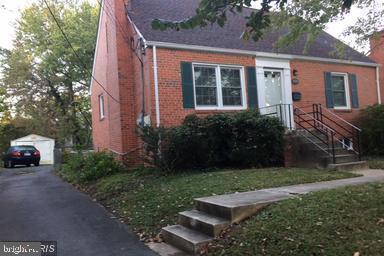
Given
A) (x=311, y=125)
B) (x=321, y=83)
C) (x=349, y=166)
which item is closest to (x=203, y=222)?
(x=349, y=166)

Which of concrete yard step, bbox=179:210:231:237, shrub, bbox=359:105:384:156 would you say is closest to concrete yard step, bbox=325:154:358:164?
shrub, bbox=359:105:384:156

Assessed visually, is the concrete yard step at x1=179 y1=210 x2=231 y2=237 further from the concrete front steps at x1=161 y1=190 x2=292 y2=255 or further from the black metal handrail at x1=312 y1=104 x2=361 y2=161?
the black metal handrail at x1=312 y1=104 x2=361 y2=161

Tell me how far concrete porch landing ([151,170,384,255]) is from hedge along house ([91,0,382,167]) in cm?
518

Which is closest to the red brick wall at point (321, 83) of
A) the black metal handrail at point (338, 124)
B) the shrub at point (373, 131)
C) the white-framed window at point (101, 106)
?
the black metal handrail at point (338, 124)

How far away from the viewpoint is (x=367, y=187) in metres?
7.11

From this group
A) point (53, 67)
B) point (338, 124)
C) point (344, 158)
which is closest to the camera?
point (344, 158)

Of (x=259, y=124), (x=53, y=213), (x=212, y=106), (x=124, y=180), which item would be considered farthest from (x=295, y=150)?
(x=53, y=213)

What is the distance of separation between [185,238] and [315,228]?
190 centimetres

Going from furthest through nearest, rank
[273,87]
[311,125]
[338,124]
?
1. [338,124]
2. [273,87]
3. [311,125]

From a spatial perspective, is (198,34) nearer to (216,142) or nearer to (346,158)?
(216,142)

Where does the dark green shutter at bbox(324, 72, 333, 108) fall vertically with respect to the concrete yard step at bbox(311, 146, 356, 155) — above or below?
above

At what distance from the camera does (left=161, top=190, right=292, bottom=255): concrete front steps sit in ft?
19.9

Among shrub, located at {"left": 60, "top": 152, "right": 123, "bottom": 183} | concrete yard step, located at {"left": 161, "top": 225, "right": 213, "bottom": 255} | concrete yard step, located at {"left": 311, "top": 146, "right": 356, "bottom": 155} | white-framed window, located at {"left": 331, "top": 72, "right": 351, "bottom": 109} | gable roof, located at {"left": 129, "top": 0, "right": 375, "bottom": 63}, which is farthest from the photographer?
white-framed window, located at {"left": 331, "top": 72, "right": 351, "bottom": 109}

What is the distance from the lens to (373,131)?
49.5 feet
